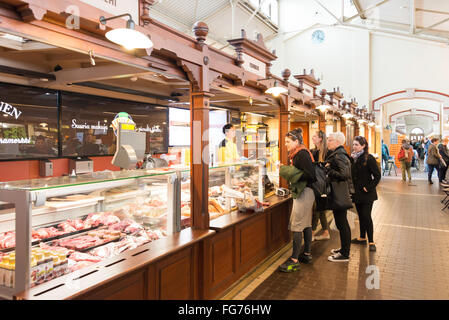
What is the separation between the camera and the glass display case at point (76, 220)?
2.07 meters

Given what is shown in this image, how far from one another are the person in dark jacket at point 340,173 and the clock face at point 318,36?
14266 millimetres

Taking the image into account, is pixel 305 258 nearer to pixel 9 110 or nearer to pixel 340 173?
pixel 340 173

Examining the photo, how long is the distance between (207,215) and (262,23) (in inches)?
532

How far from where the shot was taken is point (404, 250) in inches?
209

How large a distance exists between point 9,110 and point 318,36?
52.2 ft

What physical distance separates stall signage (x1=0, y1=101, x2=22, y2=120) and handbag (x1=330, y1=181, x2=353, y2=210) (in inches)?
192

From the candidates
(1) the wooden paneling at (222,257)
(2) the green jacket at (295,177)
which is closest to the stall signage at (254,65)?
(2) the green jacket at (295,177)

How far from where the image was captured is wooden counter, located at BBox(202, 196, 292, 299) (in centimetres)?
349

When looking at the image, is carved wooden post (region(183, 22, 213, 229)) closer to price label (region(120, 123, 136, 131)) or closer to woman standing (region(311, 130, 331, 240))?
price label (region(120, 123, 136, 131))

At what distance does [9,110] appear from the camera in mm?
5008

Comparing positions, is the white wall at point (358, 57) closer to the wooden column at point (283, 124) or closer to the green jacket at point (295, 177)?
the wooden column at point (283, 124)

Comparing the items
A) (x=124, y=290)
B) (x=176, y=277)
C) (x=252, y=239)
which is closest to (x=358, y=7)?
(x=252, y=239)

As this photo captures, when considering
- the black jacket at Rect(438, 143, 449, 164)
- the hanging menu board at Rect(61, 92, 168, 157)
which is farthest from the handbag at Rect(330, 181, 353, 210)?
the black jacket at Rect(438, 143, 449, 164)
